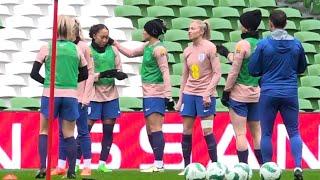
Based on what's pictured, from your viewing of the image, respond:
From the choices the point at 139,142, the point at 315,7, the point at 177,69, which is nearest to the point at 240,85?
the point at 139,142

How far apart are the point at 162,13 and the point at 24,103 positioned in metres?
4.45

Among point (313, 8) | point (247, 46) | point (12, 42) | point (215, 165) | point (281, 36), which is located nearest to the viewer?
point (215, 165)

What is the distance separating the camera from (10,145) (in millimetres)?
15266

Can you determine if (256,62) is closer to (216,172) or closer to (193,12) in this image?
(216,172)

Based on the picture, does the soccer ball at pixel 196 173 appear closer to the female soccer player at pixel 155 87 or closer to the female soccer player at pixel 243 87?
the female soccer player at pixel 243 87

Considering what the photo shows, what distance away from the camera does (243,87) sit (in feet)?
41.8

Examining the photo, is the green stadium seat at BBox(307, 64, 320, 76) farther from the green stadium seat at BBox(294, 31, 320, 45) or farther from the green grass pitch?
the green grass pitch

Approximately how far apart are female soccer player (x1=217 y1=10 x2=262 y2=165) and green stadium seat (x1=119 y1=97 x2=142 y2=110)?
4.04 meters

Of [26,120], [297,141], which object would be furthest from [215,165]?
[26,120]

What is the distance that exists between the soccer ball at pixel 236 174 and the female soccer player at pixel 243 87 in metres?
2.32

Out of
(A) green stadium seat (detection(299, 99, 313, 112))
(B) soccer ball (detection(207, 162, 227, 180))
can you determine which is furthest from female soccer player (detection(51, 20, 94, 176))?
(A) green stadium seat (detection(299, 99, 313, 112))

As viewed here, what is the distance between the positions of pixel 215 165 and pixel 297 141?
1630 mm

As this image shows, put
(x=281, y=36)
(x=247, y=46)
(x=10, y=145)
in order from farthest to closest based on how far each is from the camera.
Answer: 1. (x=10, y=145)
2. (x=247, y=46)
3. (x=281, y=36)

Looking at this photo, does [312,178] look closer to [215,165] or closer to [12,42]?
[215,165]
